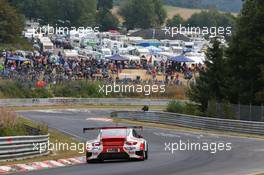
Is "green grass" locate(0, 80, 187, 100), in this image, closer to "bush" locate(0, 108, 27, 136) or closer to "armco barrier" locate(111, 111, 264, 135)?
"armco barrier" locate(111, 111, 264, 135)

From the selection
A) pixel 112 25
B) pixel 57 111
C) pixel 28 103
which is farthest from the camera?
pixel 112 25

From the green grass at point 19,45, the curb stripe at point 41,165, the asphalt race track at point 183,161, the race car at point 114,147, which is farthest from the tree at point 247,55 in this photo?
the green grass at point 19,45

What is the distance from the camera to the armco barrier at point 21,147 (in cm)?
2326

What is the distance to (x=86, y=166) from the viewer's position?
2236 centimetres

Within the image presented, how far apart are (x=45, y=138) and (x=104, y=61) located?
5154 cm

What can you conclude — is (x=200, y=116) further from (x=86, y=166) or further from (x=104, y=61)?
(x=104, y=61)

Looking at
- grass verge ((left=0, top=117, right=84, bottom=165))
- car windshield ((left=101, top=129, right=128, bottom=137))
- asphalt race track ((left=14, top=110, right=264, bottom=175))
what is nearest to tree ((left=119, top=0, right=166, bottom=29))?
asphalt race track ((left=14, top=110, right=264, bottom=175))

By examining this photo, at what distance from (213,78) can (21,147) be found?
26407 mm

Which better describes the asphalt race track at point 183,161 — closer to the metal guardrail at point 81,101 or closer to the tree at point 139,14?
the metal guardrail at point 81,101

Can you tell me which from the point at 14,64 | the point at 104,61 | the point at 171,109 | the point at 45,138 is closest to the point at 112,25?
the point at 104,61

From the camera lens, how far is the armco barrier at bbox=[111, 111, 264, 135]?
131 feet

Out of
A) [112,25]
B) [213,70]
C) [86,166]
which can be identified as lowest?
[86,166]

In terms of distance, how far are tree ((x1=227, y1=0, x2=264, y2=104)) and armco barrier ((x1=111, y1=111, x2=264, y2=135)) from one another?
160 inches

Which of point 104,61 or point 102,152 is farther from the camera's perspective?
point 104,61
